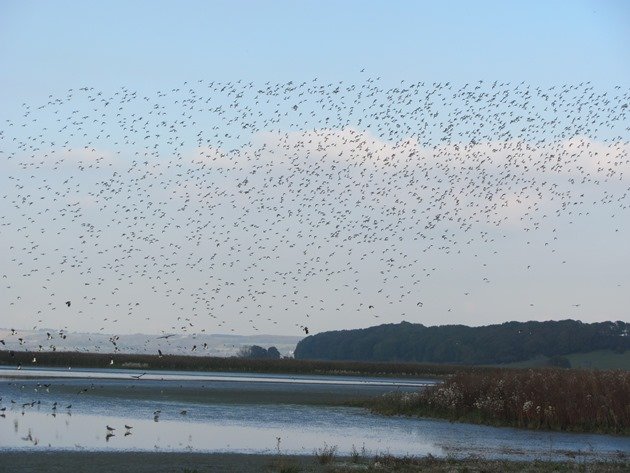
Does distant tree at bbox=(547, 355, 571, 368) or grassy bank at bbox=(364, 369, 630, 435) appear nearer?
grassy bank at bbox=(364, 369, 630, 435)

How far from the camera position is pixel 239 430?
42.6 m

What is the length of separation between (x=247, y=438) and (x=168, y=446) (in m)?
4.64

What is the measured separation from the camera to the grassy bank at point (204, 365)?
118 metres

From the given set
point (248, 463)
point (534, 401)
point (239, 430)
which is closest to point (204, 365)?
point (534, 401)

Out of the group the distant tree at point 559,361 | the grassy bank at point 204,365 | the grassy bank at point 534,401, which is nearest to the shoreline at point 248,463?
the grassy bank at point 534,401

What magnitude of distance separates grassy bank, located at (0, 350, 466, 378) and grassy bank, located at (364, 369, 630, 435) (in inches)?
2610

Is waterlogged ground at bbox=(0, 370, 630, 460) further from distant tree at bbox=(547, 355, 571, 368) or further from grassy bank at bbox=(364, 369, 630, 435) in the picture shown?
distant tree at bbox=(547, 355, 571, 368)

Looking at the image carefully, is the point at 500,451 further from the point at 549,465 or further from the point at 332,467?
the point at 332,467

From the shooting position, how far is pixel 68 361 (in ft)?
389

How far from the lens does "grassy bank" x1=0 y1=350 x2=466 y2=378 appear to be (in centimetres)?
11844

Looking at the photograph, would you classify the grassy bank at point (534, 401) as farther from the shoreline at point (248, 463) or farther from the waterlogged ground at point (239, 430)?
the shoreline at point (248, 463)

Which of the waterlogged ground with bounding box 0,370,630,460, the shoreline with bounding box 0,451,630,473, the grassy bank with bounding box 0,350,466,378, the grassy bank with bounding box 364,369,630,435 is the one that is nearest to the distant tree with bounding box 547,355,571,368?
the grassy bank with bounding box 0,350,466,378

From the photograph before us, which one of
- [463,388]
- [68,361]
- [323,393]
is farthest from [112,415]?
[68,361]

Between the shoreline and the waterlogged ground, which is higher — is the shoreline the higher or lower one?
the lower one
